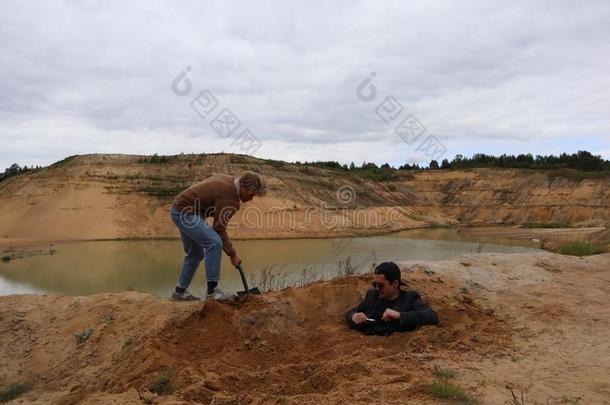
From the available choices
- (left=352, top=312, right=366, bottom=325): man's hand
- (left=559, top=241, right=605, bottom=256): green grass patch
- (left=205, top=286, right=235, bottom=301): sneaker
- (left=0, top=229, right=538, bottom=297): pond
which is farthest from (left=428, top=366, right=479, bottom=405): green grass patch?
(left=559, top=241, right=605, bottom=256): green grass patch

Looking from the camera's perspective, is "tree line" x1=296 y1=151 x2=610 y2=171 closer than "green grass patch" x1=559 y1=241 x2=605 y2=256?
No

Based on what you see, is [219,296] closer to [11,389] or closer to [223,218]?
[223,218]

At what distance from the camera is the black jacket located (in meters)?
4.04

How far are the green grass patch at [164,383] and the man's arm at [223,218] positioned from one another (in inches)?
63.9

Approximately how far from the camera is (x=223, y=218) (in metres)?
4.82

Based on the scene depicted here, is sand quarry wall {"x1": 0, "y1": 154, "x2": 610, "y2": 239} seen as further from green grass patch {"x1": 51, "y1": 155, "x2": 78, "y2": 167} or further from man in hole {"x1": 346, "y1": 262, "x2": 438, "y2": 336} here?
man in hole {"x1": 346, "y1": 262, "x2": 438, "y2": 336}

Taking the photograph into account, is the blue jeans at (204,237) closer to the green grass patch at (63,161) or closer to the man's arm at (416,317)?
the man's arm at (416,317)

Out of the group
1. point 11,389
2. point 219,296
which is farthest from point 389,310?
point 11,389

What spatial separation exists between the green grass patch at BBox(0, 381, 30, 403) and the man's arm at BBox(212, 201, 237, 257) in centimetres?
205

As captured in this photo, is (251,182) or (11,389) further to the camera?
(251,182)

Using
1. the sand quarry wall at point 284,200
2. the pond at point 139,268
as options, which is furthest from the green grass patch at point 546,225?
the pond at point 139,268

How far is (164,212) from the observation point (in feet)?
99.0

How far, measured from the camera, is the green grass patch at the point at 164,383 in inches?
125

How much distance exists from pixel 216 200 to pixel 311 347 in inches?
64.3
